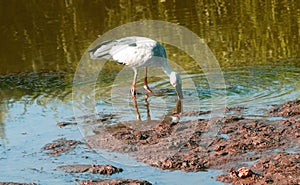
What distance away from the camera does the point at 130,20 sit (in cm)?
1570

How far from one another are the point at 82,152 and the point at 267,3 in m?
9.62

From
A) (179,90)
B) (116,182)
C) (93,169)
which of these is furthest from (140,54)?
(116,182)

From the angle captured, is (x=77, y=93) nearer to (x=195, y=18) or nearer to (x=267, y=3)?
(x=195, y=18)

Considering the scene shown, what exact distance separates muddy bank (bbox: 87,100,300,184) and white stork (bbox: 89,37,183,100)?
4.16 ft

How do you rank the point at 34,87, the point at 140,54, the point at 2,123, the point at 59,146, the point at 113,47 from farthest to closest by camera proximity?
1. the point at 34,87
2. the point at 113,47
3. the point at 140,54
4. the point at 2,123
5. the point at 59,146

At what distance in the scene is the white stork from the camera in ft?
32.6

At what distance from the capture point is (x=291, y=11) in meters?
15.0

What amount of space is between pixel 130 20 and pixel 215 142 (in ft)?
28.0

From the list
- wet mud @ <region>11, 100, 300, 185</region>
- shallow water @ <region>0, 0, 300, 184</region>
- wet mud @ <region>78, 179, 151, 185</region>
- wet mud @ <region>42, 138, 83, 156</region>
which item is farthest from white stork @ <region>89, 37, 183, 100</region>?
wet mud @ <region>78, 179, 151, 185</region>

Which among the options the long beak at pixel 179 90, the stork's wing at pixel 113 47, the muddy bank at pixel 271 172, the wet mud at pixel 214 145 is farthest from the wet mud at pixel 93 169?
the stork's wing at pixel 113 47

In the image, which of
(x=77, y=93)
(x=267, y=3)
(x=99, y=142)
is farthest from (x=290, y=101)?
(x=267, y=3)

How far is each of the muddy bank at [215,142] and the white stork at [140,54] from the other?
1267 mm

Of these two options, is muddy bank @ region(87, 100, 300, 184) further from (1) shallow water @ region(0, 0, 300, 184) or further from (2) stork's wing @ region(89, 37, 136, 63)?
(2) stork's wing @ region(89, 37, 136, 63)

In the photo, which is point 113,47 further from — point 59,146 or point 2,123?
point 59,146
